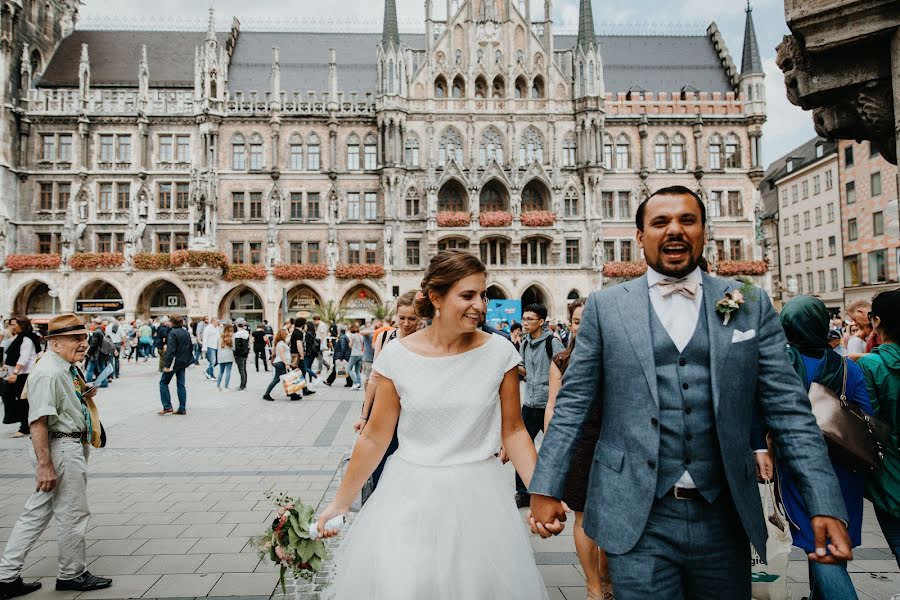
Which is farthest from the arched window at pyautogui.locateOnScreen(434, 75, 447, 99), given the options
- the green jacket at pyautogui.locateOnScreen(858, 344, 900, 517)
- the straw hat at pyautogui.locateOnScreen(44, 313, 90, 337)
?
the green jacket at pyautogui.locateOnScreen(858, 344, 900, 517)

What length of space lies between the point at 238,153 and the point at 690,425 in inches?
1504

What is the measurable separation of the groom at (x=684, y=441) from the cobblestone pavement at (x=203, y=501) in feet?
6.49

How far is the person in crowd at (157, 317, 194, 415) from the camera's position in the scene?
11.2 metres

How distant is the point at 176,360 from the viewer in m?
11.3

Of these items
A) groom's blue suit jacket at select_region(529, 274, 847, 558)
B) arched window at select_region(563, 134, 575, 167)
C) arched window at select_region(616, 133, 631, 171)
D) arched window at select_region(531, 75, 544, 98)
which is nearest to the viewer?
groom's blue suit jacket at select_region(529, 274, 847, 558)

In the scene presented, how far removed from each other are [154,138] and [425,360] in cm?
3965

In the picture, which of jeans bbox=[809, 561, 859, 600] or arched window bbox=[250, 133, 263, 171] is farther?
arched window bbox=[250, 133, 263, 171]

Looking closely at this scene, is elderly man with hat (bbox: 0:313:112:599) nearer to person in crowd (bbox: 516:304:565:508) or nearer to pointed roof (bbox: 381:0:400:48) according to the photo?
person in crowd (bbox: 516:304:565:508)

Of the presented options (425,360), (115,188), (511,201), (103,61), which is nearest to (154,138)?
(115,188)

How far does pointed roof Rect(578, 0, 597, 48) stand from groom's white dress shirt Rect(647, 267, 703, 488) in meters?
37.9

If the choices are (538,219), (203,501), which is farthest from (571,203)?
(203,501)

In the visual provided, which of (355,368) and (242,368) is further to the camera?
(355,368)

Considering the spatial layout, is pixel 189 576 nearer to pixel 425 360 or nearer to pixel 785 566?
pixel 425 360

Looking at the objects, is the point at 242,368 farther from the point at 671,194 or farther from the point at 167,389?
the point at 671,194
